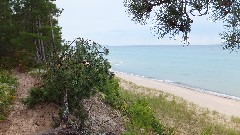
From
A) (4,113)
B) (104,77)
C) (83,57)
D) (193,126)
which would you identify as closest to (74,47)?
(83,57)

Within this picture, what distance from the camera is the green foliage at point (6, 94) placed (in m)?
15.7

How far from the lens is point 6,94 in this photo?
17672mm

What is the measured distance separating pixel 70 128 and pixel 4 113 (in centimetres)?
460

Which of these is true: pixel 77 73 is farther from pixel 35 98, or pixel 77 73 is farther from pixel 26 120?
pixel 35 98

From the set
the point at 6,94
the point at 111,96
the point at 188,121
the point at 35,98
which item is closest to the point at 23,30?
the point at 6,94

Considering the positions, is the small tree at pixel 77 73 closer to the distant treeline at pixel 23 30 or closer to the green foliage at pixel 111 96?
the green foliage at pixel 111 96

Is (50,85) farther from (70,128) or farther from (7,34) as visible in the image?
(7,34)

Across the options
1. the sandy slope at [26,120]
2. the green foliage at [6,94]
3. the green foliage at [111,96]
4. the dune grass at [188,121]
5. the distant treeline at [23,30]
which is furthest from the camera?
the distant treeline at [23,30]

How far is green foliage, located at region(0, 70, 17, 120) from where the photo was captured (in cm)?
1572

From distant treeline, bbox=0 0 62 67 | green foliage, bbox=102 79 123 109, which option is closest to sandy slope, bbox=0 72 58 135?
green foliage, bbox=102 79 123 109

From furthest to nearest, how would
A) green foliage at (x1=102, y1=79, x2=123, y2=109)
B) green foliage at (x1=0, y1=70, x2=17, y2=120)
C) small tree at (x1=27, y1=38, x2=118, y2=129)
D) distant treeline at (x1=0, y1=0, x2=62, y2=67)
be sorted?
distant treeline at (x1=0, y1=0, x2=62, y2=67) → green foliage at (x1=102, y1=79, x2=123, y2=109) → green foliage at (x1=0, y1=70, x2=17, y2=120) → small tree at (x1=27, y1=38, x2=118, y2=129)

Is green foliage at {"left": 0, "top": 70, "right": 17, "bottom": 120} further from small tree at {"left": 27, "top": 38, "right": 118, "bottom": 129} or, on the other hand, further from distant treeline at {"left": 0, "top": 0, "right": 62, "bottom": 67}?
distant treeline at {"left": 0, "top": 0, "right": 62, "bottom": 67}

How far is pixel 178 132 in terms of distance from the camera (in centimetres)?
1866

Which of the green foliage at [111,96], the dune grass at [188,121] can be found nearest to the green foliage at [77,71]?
the green foliage at [111,96]
